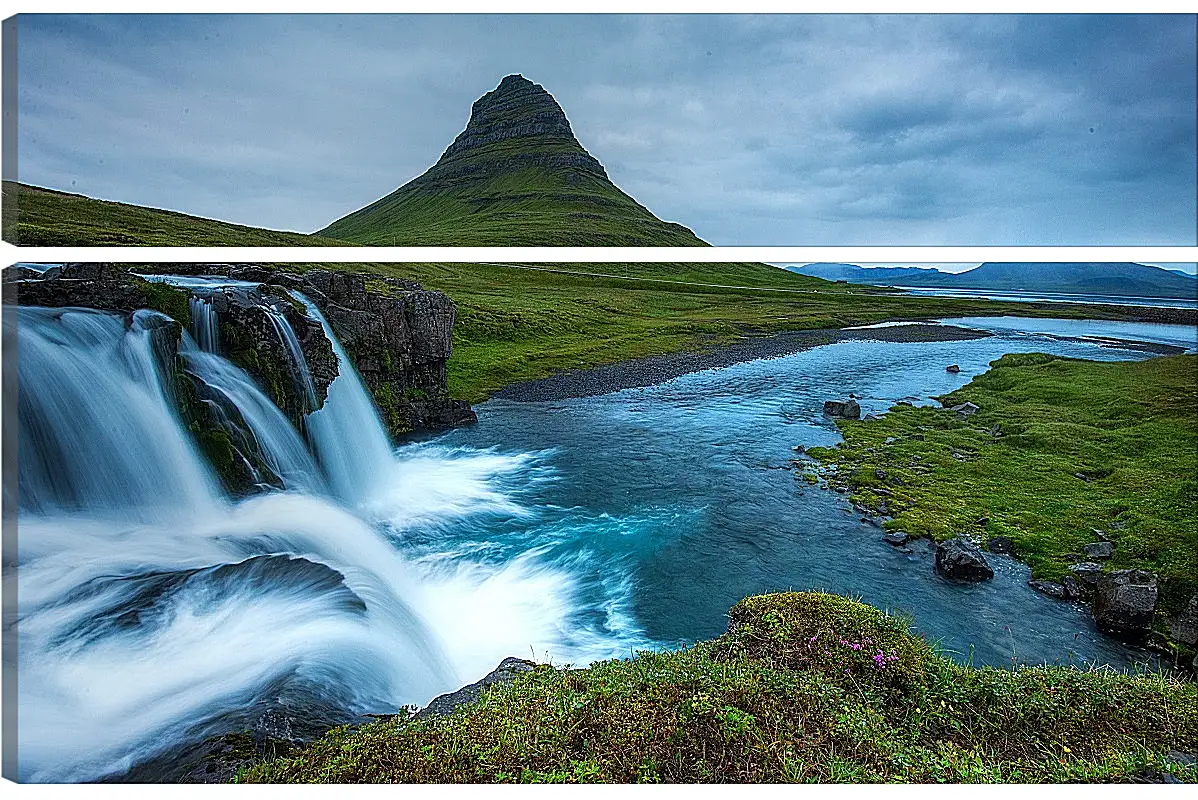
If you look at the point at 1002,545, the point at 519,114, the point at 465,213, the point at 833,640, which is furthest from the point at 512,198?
the point at 1002,545

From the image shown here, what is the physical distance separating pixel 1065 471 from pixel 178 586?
4400 millimetres

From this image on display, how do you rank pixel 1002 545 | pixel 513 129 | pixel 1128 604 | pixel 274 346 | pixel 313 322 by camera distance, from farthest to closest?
pixel 313 322 < pixel 274 346 < pixel 1002 545 < pixel 1128 604 < pixel 513 129

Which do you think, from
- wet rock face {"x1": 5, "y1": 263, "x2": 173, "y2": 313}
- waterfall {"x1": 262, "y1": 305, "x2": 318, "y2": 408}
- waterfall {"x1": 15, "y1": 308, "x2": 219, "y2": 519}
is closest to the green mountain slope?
wet rock face {"x1": 5, "y1": 263, "x2": 173, "y2": 313}

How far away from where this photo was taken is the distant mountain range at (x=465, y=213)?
1587 millimetres

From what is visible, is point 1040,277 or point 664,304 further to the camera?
point 664,304

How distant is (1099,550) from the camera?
313 centimetres

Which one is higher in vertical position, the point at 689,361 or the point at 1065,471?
the point at 689,361

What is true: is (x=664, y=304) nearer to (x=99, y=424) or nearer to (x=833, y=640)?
(x=833, y=640)

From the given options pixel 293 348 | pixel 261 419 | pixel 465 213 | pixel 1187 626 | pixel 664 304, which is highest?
pixel 465 213

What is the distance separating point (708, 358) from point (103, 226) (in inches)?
152

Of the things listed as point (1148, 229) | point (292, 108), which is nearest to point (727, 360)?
point (1148, 229)

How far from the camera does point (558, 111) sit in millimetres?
1666

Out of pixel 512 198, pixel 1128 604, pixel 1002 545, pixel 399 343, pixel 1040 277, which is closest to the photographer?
pixel 1040 277

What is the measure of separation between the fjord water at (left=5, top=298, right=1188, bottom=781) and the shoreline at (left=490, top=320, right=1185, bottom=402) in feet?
1.13
